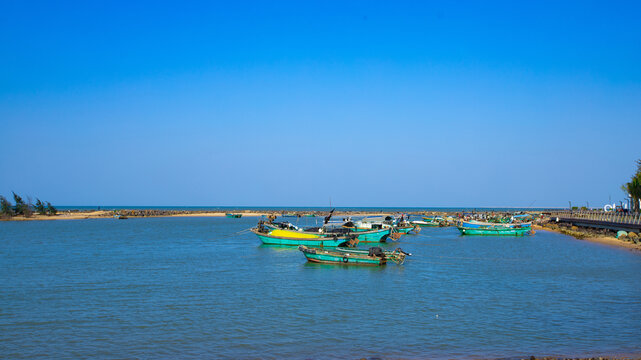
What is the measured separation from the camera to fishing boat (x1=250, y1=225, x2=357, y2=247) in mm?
39531

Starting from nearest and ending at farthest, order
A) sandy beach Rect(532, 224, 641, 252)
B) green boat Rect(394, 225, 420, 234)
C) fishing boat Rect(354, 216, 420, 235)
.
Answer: sandy beach Rect(532, 224, 641, 252), fishing boat Rect(354, 216, 420, 235), green boat Rect(394, 225, 420, 234)

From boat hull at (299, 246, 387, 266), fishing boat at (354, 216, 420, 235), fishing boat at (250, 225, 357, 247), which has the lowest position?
boat hull at (299, 246, 387, 266)

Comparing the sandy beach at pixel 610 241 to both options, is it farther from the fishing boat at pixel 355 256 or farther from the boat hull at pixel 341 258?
the boat hull at pixel 341 258

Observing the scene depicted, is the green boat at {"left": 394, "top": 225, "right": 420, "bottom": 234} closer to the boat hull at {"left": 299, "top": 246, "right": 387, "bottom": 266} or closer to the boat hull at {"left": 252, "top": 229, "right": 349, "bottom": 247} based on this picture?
the boat hull at {"left": 252, "top": 229, "right": 349, "bottom": 247}

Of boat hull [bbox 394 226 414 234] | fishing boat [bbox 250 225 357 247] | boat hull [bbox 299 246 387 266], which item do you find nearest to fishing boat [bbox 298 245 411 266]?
boat hull [bbox 299 246 387 266]

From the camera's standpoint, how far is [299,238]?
44.1 meters

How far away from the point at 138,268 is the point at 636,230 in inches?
1818

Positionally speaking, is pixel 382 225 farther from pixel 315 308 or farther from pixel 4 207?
pixel 4 207

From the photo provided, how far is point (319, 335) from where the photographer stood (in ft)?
53.0

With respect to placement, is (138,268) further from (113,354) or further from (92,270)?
(113,354)

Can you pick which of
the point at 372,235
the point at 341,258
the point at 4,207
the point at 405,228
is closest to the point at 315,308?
the point at 341,258

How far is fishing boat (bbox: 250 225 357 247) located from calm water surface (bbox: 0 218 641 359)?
20.1ft

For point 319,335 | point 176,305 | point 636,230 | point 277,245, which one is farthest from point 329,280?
point 636,230

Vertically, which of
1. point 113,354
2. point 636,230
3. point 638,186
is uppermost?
point 638,186
